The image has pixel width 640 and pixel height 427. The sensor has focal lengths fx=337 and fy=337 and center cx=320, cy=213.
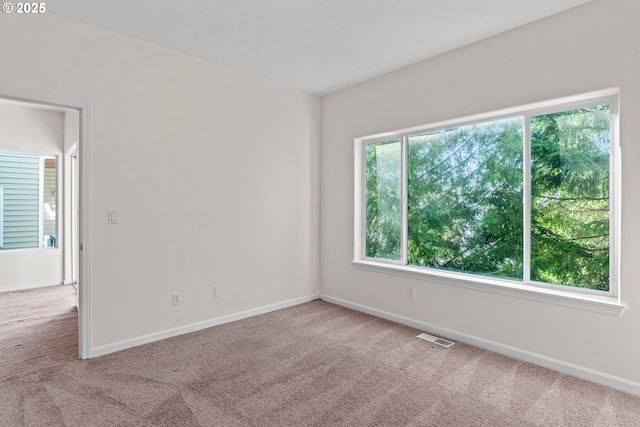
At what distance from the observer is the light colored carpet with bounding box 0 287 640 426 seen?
2008 mm

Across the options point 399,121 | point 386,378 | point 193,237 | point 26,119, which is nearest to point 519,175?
point 399,121

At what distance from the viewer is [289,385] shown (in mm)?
2361

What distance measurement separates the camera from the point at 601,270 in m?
2.51

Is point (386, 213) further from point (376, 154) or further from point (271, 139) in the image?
point (271, 139)

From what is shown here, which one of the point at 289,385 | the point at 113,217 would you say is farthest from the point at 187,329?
the point at 289,385

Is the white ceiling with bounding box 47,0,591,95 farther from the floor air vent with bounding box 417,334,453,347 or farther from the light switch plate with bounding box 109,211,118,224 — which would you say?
the floor air vent with bounding box 417,334,453,347

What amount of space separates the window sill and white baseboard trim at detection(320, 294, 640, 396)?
1.45 ft

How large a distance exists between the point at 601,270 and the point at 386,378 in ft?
5.88

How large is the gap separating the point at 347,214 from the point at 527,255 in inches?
78.8

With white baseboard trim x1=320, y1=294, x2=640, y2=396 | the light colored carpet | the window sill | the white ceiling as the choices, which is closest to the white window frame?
the window sill

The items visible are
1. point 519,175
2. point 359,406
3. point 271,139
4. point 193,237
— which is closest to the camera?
point 359,406

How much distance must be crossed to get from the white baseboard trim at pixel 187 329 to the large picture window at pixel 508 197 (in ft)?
4.25

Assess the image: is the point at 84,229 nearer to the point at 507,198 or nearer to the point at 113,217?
the point at 113,217

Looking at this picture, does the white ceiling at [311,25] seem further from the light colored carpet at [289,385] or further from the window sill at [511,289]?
the light colored carpet at [289,385]
